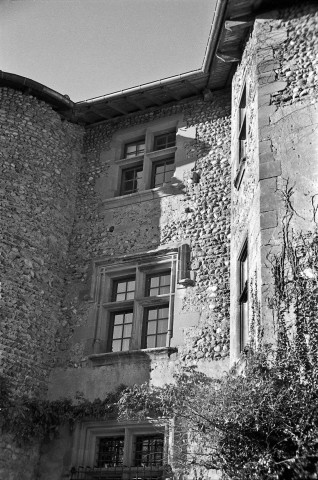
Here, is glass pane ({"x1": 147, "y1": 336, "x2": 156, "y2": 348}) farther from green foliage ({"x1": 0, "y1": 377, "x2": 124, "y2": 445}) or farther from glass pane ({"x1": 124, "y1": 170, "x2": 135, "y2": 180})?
glass pane ({"x1": 124, "y1": 170, "x2": 135, "y2": 180})

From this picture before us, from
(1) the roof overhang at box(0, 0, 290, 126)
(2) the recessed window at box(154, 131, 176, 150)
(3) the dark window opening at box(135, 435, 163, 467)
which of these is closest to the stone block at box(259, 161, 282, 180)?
(1) the roof overhang at box(0, 0, 290, 126)

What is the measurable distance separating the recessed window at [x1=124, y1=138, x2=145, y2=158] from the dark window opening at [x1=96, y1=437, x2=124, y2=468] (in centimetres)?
556

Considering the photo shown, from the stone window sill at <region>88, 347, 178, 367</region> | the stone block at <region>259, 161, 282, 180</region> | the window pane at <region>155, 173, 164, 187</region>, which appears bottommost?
the stone window sill at <region>88, 347, 178, 367</region>

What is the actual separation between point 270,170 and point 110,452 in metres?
4.86

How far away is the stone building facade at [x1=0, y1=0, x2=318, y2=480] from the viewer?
366 inches

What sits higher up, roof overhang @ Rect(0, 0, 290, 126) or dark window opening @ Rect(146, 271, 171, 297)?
roof overhang @ Rect(0, 0, 290, 126)

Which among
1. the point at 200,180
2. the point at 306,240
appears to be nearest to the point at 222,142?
the point at 200,180

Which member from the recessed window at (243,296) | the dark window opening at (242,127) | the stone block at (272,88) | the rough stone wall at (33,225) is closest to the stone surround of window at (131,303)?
the rough stone wall at (33,225)

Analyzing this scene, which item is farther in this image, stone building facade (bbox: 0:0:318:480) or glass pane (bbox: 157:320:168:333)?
glass pane (bbox: 157:320:168:333)

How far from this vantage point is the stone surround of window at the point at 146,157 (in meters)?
12.2

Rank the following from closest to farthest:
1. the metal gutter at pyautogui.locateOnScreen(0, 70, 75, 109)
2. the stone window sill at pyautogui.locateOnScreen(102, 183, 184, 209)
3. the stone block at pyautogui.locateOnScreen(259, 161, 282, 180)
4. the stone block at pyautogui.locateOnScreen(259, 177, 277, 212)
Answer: the stone block at pyautogui.locateOnScreen(259, 177, 277, 212) → the stone block at pyautogui.locateOnScreen(259, 161, 282, 180) → the stone window sill at pyautogui.locateOnScreen(102, 183, 184, 209) → the metal gutter at pyautogui.locateOnScreen(0, 70, 75, 109)

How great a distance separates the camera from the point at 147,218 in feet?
38.9

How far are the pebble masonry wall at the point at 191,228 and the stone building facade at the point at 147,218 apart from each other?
2cm

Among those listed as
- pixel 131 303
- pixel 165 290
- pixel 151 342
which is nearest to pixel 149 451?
pixel 151 342
